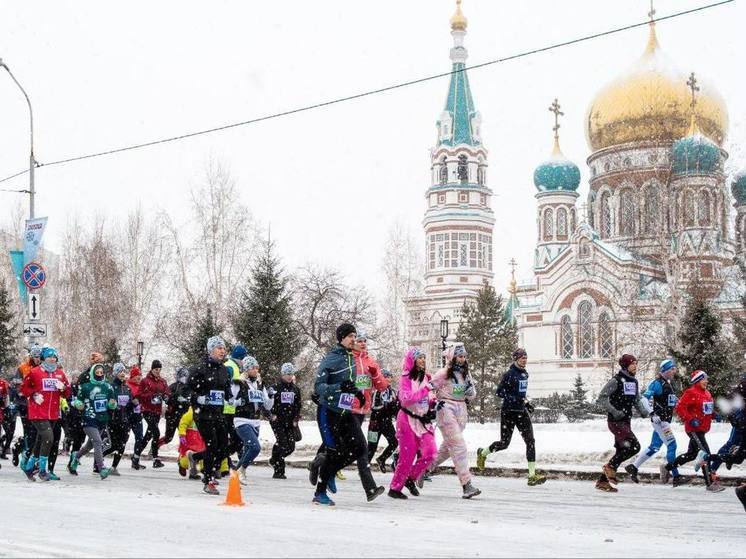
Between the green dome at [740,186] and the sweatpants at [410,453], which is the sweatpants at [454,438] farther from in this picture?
the green dome at [740,186]

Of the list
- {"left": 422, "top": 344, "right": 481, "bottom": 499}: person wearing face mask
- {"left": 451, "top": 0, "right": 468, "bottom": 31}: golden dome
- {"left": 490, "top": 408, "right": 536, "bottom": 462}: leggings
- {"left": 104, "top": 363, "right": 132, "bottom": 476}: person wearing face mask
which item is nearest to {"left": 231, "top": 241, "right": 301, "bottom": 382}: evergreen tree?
{"left": 104, "top": 363, "right": 132, "bottom": 476}: person wearing face mask

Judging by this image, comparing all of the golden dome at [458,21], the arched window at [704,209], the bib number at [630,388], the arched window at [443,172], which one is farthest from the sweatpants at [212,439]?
the golden dome at [458,21]

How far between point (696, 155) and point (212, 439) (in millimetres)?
56442

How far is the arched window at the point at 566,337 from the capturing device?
245 ft

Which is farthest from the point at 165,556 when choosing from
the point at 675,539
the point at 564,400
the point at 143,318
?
the point at 564,400

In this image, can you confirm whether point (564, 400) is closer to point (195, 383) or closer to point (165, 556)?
point (195, 383)

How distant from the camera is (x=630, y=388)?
14.4 m

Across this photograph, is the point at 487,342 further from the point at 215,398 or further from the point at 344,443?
the point at 344,443

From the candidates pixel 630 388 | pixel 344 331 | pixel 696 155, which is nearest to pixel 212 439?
pixel 344 331

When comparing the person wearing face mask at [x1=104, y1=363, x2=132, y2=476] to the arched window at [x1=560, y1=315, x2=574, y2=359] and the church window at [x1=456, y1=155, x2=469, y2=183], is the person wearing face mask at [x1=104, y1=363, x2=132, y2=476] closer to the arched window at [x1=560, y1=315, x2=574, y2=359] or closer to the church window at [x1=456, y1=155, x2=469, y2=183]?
the arched window at [x1=560, y1=315, x2=574, y2=359]

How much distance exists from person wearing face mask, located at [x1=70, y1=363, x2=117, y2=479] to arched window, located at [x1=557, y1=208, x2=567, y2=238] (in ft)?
233

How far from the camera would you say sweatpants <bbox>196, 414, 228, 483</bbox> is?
13.2m

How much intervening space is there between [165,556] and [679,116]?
69.6 metres

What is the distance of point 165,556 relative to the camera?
24.2 feet
